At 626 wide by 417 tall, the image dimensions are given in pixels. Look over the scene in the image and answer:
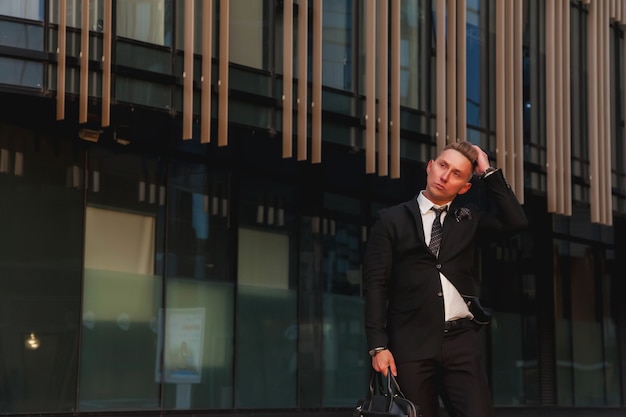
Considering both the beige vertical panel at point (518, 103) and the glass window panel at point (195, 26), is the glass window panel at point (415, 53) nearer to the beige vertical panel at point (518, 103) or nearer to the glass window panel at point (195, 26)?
the beige vertical panel at point (518, 103)

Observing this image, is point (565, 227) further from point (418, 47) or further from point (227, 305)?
point (227, 305)

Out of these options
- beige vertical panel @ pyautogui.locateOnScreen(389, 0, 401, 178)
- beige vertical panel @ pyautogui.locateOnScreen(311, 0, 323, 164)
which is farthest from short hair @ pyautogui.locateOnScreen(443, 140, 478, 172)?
beige vertical panel @ pyautogui.locateOnScreen(389, 0, 401, 178)

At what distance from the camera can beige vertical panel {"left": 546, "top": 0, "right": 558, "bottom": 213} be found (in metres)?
18.3

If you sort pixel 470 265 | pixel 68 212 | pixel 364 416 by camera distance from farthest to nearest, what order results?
pixel 68 212, pixel 470 265, pixel 364 416

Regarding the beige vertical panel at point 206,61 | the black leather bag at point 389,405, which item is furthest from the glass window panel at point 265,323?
the black leather bag at point 389,405

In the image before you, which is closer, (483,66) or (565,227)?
(483,66)

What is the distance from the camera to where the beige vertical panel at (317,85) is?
14.6 m

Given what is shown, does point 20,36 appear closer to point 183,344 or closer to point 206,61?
point 206,61

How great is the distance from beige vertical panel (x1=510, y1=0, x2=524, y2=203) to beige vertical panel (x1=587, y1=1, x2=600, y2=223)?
1.83m

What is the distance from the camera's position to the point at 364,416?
17.9 feet

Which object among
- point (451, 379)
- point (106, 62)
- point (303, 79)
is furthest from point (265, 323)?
point (451, 379)

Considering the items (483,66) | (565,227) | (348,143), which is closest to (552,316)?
(565,227)

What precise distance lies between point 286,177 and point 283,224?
0.64 meters

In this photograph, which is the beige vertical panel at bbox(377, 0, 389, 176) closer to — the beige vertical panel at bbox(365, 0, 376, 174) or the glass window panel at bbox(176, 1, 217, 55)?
the beige vertical panel at bbox(365, 0, 376, 174)
